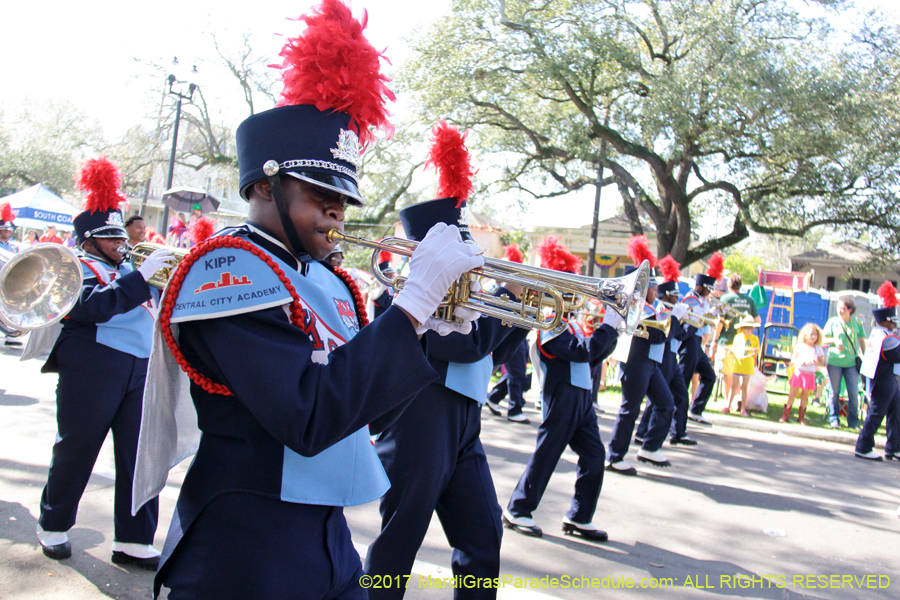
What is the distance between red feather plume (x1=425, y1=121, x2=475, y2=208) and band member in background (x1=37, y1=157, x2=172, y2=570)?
170 centimetres

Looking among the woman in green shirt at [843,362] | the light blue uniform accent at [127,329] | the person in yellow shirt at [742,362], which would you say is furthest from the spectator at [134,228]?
the woman in green shirt at [843,362]

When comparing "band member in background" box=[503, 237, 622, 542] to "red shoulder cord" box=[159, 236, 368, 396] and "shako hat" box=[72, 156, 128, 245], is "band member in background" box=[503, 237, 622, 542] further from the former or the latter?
"red shoulder cord" box=[159, 236, 368, 396]

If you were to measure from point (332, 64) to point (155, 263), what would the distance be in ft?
8.31

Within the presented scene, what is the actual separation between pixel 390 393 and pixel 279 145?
75 cm

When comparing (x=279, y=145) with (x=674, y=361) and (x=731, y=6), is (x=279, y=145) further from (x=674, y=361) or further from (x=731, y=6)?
(x=731, y=6)

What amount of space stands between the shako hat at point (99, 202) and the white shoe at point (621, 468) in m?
4.96

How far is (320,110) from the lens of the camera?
1.89 meters

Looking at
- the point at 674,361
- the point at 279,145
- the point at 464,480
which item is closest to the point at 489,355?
the point at 464,480

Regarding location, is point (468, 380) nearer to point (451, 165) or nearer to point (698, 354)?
point (451, 165)

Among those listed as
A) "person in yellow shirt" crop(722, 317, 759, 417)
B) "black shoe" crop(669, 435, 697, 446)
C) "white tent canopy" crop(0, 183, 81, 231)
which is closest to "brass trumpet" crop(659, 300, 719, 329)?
Result: "black shoe" crop(669, 435, 697, 446)

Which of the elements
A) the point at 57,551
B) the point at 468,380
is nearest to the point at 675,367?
the point at 468,380

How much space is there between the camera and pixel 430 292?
172 centimetres

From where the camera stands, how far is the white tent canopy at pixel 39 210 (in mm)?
18656

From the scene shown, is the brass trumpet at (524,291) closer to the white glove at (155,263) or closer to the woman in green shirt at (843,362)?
the white glove at (155,263)
